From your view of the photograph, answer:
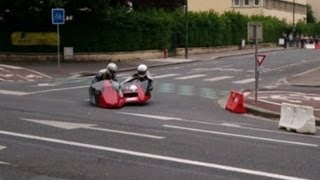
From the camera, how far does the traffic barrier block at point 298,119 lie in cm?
1536

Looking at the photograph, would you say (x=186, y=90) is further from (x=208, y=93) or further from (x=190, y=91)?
(x=208, y=93)

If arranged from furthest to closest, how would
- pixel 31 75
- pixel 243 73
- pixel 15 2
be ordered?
pixel 15 2, pixel 243 73, pixel 31 75

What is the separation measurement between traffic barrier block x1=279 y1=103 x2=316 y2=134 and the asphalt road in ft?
1.49

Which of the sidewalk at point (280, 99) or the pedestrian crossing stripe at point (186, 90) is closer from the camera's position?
the sidewalk at point (280, 99)

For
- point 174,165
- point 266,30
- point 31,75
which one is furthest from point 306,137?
point 266,30

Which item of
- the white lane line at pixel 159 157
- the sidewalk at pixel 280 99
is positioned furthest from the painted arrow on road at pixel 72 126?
the sidewalk at pixel 280 99

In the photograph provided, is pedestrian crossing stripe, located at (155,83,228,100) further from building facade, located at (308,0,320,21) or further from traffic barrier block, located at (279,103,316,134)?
building facade, located at (308,0,320,21)

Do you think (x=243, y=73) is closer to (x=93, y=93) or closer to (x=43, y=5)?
(x=43, y=5)

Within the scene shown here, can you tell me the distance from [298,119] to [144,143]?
17.5ft

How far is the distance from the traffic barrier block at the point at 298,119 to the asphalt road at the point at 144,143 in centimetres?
45

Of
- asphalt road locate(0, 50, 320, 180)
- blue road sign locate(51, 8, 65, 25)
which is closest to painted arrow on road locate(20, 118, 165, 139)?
asphalt road locate(0, 50, 320, 180)

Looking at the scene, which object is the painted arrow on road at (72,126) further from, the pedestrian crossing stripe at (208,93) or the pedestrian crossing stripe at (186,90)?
the pedestrian crossing stripe at (186,90)

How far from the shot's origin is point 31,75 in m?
32.3

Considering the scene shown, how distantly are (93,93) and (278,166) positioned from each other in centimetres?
1013
